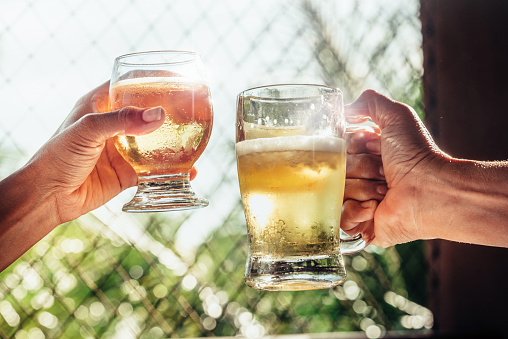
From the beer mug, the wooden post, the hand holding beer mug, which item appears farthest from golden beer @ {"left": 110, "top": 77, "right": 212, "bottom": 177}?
the wooden post

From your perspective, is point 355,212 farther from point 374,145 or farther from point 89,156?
point 89,156

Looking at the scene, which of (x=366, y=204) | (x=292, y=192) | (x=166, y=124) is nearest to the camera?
(x=292, y=192)

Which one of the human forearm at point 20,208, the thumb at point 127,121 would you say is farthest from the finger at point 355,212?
the human forearm at point 20,208

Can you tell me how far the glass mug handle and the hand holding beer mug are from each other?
0.37 metres

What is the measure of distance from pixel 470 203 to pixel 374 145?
11.5 inches

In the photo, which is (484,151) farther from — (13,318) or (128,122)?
(13,318)

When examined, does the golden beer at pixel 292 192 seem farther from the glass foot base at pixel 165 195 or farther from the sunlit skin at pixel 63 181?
the sunlit skin at pixel 63 181

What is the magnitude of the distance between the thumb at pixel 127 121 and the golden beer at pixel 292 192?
178 millimetres

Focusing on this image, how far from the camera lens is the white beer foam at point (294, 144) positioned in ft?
3.32

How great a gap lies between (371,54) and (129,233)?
65.1 inches

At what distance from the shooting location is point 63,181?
140 centimetres

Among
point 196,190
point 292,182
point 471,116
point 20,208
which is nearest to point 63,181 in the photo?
point 20,208

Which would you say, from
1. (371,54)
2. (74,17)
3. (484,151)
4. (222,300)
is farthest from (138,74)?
(371,54)

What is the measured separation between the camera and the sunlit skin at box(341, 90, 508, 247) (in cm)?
137
